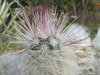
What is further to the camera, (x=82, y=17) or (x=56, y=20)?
(x=82, y=17)

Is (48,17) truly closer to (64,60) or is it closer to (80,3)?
(64,60)

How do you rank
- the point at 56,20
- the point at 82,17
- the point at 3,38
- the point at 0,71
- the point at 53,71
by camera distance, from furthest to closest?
the point at 82,17, the point at 3,38, the point at 0,71, the point at 56,20, the point at 53,71

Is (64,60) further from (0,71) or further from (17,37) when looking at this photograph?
(0,71)

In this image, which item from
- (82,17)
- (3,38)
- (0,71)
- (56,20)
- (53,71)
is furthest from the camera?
(82,17)

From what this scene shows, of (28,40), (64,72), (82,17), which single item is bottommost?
(64,72)

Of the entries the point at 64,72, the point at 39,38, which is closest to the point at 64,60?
the point at 64,72

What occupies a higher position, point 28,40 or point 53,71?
point 28,40

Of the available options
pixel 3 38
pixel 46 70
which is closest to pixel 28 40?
pixel 46 70
